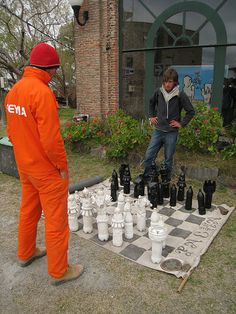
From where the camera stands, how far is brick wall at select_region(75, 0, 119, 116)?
302 inches

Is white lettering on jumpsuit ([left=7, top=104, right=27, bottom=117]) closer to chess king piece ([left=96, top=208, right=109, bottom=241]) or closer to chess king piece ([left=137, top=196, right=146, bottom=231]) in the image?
chess king piece ([left=96, top=208, right=109, bottom=241])

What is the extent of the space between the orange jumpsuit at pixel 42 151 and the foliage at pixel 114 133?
3.60 m

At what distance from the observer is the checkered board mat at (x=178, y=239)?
2975 millimetres

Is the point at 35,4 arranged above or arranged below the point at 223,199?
above

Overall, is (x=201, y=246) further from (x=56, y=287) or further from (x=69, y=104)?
(x=69, y=104)

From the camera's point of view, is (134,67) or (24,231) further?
(134,67)

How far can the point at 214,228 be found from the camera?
3637mm

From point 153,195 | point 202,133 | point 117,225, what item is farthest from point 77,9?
point 117,225

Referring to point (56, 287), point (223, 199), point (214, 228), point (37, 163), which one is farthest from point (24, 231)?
point (223, 199)

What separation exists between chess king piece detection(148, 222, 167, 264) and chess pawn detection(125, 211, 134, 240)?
1.49 ft

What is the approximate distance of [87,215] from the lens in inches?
136

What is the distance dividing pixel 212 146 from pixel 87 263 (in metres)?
3.50

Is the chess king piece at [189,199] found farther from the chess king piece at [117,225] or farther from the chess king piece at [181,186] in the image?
the chess king piece at [117,225]

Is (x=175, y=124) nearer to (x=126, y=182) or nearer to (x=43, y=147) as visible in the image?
(x=126, y=182)
